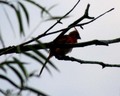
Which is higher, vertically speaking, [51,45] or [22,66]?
[51,45]

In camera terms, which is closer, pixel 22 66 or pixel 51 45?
pixel 51 45

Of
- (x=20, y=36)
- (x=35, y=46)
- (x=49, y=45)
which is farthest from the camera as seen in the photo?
(x=20, y=36)

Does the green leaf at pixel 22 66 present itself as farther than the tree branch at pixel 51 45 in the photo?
Yes

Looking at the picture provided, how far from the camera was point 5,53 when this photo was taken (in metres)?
2.18

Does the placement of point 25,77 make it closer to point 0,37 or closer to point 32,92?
point 32,92

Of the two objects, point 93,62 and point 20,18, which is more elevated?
point 20,18

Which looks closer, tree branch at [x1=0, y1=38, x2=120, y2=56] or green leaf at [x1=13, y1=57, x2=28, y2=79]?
tree branch at [x1=0, y1=38, x2=120, y2=56]

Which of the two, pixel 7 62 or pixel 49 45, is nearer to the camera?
pixel 49 45

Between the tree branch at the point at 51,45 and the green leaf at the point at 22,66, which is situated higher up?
A: the tree branch at the point at 51,45

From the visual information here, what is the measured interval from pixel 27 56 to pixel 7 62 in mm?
162

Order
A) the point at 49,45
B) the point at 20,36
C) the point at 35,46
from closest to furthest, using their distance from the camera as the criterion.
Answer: the point at 49,45
the point at 35,46
the point at 20,36

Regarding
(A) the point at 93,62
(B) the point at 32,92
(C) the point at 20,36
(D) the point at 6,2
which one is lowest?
(B) the point at 32,92

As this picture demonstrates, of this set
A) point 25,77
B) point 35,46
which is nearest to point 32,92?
point 25,77

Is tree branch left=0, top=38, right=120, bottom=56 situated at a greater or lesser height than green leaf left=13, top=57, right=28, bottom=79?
greater
